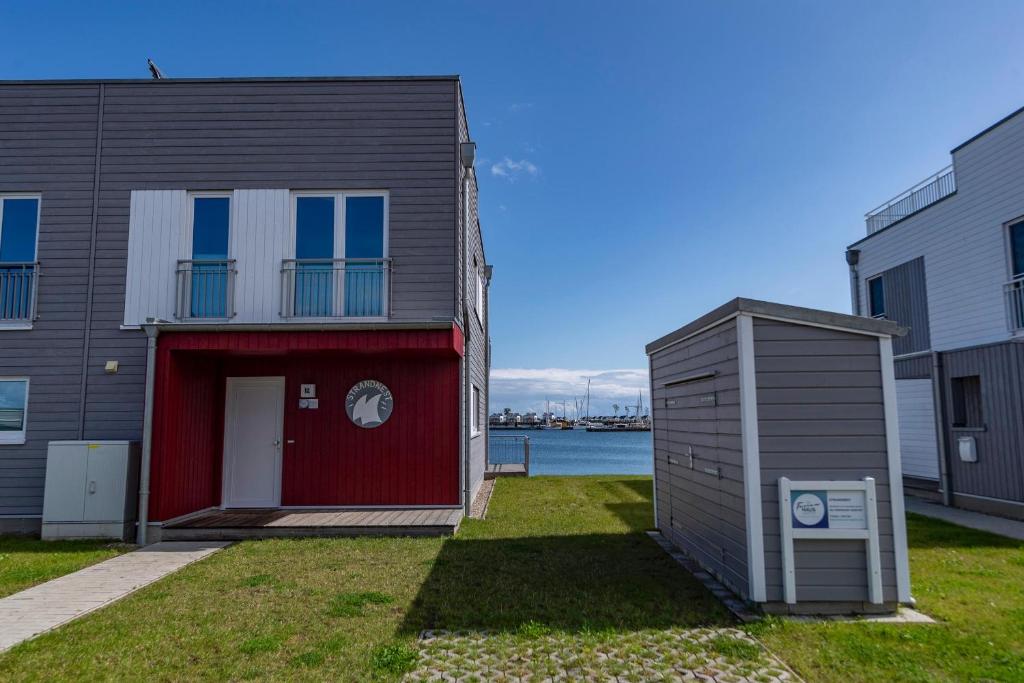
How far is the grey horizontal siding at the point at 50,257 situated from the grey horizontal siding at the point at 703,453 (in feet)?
26.3

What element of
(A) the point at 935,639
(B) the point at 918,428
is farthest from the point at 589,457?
(A) the point at 935,639

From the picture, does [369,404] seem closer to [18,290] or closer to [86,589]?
[86,589]

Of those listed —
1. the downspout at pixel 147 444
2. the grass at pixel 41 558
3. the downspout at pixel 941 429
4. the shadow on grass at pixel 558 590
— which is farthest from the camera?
the downspout at pixel 941 429

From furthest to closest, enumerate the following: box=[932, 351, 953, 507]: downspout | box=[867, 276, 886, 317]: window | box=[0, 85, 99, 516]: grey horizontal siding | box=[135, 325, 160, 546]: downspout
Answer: box=[867, 276, 886, 317]: window < box=[932, 351, 953, 507]: downspout < box=[0, 85, 99, 516]: grey horizontal siding < box=[135, 325, 160, 546]: downspout

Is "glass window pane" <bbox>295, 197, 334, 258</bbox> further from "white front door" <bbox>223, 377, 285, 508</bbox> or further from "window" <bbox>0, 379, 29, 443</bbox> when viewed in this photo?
"window" <bbox>0, 379, 29, 443</bbox>

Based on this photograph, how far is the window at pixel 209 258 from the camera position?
8734 mm

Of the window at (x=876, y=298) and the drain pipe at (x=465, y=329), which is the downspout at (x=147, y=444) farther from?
the window at (x=876, y=298)

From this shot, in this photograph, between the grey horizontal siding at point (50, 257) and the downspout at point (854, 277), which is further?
the downspout at point (854, 277)

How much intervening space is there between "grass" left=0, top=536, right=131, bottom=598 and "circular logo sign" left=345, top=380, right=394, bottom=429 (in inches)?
124

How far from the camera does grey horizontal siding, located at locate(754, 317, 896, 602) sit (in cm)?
457

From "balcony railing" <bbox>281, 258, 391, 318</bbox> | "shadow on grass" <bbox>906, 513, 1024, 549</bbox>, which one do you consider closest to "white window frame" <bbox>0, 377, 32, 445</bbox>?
"balcony railing" <bbox>281, 258, 391, 318</bbox>

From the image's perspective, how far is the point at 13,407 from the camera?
8609mm

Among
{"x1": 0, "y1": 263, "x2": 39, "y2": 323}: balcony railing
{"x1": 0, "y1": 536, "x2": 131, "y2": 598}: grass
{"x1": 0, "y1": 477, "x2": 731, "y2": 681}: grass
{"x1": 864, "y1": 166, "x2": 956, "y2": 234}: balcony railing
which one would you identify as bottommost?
{"x1": 0, "y1": 536, "x2": 131, "y2": 598}: grass

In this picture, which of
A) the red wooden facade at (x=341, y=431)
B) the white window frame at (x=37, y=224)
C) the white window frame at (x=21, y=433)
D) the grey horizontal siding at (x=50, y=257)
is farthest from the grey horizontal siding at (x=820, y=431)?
the white window frame at (x=37, y=224)
